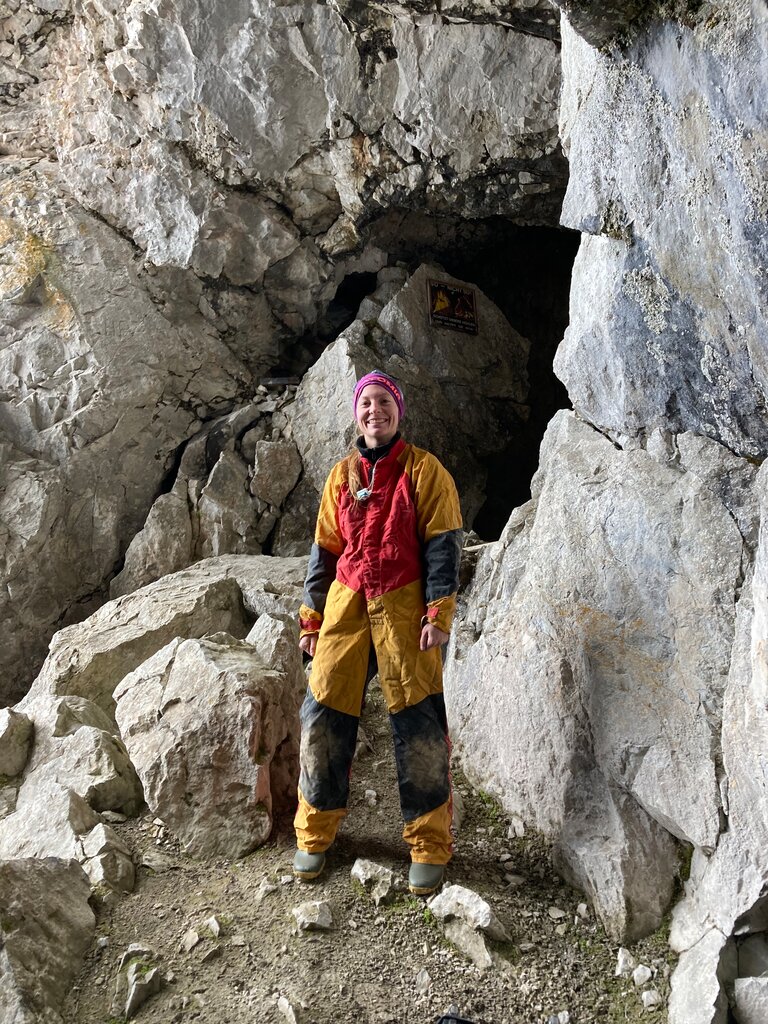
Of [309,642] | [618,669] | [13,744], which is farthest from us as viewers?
[13,744]

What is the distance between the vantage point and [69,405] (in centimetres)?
702

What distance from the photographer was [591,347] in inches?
143

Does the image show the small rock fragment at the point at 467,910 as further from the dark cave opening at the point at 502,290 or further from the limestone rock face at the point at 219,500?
the dark cave opening at the point at 502,290

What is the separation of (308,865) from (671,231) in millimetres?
2967

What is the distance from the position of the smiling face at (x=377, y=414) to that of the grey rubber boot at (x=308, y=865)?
1.83 meters

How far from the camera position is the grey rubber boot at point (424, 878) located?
11.0 ft

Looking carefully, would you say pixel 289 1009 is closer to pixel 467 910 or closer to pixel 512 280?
pixel 467 910

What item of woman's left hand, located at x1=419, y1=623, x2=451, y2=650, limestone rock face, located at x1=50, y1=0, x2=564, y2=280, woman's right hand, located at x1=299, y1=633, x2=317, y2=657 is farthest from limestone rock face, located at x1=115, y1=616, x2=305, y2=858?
limestone rock face, located at x1=50, y1=0, x2=564, y2=280

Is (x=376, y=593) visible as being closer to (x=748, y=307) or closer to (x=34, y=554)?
(x=748, y=307)

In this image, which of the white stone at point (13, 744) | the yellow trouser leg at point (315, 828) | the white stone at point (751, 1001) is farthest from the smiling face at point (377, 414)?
the white stone at point (13, 744)

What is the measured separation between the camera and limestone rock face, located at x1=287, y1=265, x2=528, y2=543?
7133 mm

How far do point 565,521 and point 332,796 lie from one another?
1.65m

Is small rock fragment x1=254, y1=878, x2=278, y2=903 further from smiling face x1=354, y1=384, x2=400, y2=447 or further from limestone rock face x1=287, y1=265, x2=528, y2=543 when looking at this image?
limestone rock face x1=287, y1=265, x2=528, y2=543

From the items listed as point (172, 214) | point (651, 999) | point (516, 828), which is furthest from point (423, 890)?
point (172, 214)
